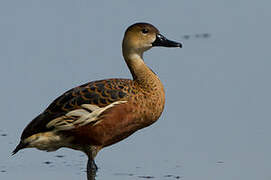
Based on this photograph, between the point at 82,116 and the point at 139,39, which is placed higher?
the point at 139,39

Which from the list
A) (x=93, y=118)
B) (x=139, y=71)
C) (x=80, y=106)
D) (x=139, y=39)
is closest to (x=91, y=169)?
(x=93, y=118)

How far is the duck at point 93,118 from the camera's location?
10.1 m

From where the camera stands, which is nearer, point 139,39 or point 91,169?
point 91,169

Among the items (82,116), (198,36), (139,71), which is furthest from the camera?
(198,36)

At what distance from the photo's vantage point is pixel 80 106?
10.1 meters

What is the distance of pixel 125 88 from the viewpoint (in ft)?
33.6

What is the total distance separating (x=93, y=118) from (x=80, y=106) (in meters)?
0.19

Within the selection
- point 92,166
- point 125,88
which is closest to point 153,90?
point 125,88

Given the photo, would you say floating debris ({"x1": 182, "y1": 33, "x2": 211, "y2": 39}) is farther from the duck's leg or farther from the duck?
the duck's leg

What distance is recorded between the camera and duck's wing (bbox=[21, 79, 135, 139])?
33.1 ft

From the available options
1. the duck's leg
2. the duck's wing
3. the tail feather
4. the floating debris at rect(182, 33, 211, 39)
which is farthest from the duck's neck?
the floating debris at rect(182, 33, 211, 39)

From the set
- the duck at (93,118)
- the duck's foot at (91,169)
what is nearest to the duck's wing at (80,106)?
the duck at (93,118)

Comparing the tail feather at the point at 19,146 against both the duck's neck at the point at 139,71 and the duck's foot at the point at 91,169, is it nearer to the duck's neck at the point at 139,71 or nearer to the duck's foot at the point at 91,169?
the duck's foot at the point at 91,169

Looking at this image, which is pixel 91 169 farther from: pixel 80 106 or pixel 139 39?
pixel 139 39
